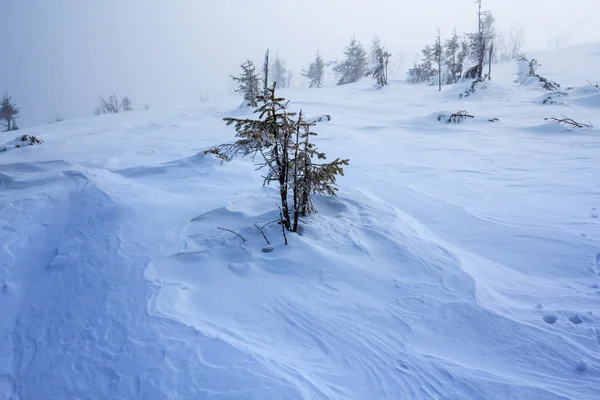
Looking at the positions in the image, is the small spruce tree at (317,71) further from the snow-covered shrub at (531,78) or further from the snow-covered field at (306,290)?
the snow-covered field at (306,290)

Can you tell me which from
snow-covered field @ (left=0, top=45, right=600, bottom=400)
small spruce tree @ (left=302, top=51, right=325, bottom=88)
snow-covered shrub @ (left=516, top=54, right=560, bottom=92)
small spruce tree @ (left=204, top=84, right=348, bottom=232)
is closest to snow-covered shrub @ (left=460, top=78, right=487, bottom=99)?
snow-covered shrub @ (left=516, top=54, right=560, bottom=92)

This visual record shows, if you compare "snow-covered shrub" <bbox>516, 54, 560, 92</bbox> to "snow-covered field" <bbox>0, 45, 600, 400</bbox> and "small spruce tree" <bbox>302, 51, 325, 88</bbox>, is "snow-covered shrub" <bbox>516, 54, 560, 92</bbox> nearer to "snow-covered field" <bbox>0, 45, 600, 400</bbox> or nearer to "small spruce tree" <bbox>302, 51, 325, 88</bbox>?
"snow-covered field" <bbox>0, 45, 600, 400</bbox>

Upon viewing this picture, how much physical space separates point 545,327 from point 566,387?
49 cm

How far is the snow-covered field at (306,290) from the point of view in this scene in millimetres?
1942

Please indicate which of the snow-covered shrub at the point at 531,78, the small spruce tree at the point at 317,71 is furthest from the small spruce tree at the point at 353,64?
the snow-covered shrub at the point at 531,78

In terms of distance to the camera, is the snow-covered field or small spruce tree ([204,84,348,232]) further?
small spruce tree ([204,84,348,232])

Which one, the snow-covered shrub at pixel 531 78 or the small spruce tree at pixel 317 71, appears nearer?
the snow-covered shrub at pixel 531 78

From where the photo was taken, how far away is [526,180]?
5266 millimetres

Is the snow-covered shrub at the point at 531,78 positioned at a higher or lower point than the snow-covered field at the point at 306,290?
higher

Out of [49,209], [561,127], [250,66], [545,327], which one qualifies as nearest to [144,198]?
[49,209]

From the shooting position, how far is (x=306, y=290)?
2.69 meters

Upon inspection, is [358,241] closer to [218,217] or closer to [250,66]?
[218,217]

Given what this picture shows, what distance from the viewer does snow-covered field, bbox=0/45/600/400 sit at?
194 centimetres

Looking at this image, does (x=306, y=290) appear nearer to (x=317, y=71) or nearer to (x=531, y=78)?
(x=531, y=78)
